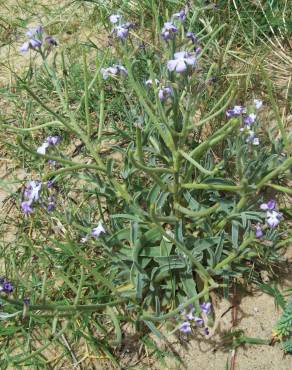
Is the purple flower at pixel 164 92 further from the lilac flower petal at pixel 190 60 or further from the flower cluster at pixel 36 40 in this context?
the flower cluster at pixel 36 40

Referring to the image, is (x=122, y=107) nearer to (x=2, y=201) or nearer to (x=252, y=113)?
(x=2, y=201)

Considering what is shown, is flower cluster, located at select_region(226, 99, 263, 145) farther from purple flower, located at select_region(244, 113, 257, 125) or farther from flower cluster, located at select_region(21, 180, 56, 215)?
flower cluster, located at select_region(21, 180, 56, 215)

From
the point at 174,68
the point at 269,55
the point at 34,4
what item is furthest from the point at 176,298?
the point at 34,4

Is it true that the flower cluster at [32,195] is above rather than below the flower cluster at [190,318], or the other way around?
above

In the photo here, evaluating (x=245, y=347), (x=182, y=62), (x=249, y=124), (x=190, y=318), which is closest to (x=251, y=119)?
(x=249, y=124)

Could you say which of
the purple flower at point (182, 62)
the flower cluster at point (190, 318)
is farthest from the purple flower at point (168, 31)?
the flower cluster at point (190, 318)

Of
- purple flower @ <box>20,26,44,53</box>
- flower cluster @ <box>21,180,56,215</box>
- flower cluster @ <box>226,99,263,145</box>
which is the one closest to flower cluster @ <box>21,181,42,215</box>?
flower cluster @ <box>21,180,56,215</box>
